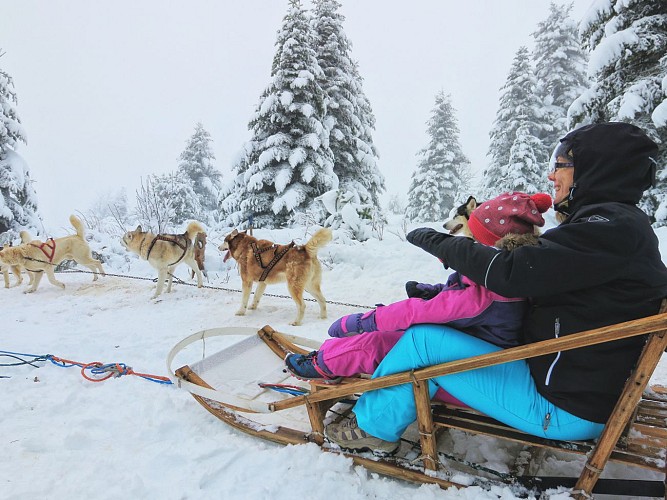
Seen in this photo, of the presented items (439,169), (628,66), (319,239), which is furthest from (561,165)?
(439,169)

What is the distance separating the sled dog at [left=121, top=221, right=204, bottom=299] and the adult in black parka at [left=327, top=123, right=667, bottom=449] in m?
6.58

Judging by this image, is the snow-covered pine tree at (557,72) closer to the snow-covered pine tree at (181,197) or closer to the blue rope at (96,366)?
the snow-covered pine tree at (181,197)

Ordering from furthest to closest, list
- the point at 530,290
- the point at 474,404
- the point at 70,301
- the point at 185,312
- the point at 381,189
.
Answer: the point at 381,189 → the point at 70,301 → the point at 185,312 → the point at 474,404 → the point at 530,290

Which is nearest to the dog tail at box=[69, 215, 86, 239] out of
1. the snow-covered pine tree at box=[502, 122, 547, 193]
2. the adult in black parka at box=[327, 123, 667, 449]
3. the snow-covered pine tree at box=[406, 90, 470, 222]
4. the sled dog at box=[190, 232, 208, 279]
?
the sled dog at box=[190, 232, 208, 279]

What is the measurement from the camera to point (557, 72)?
1975 cm

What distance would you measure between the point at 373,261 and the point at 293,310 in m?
2.81

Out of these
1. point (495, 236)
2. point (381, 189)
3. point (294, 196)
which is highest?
point (381, 189)

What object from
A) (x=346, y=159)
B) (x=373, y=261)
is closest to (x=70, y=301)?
(x=373, y=261)

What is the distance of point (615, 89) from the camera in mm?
8500

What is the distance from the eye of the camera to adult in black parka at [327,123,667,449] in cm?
149

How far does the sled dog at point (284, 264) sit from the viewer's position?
558cm

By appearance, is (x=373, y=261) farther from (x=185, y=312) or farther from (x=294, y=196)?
(x=294, y=196)

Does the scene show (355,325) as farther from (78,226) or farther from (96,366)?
(78,226)

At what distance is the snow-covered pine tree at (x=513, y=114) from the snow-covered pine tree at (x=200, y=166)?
17.1m
